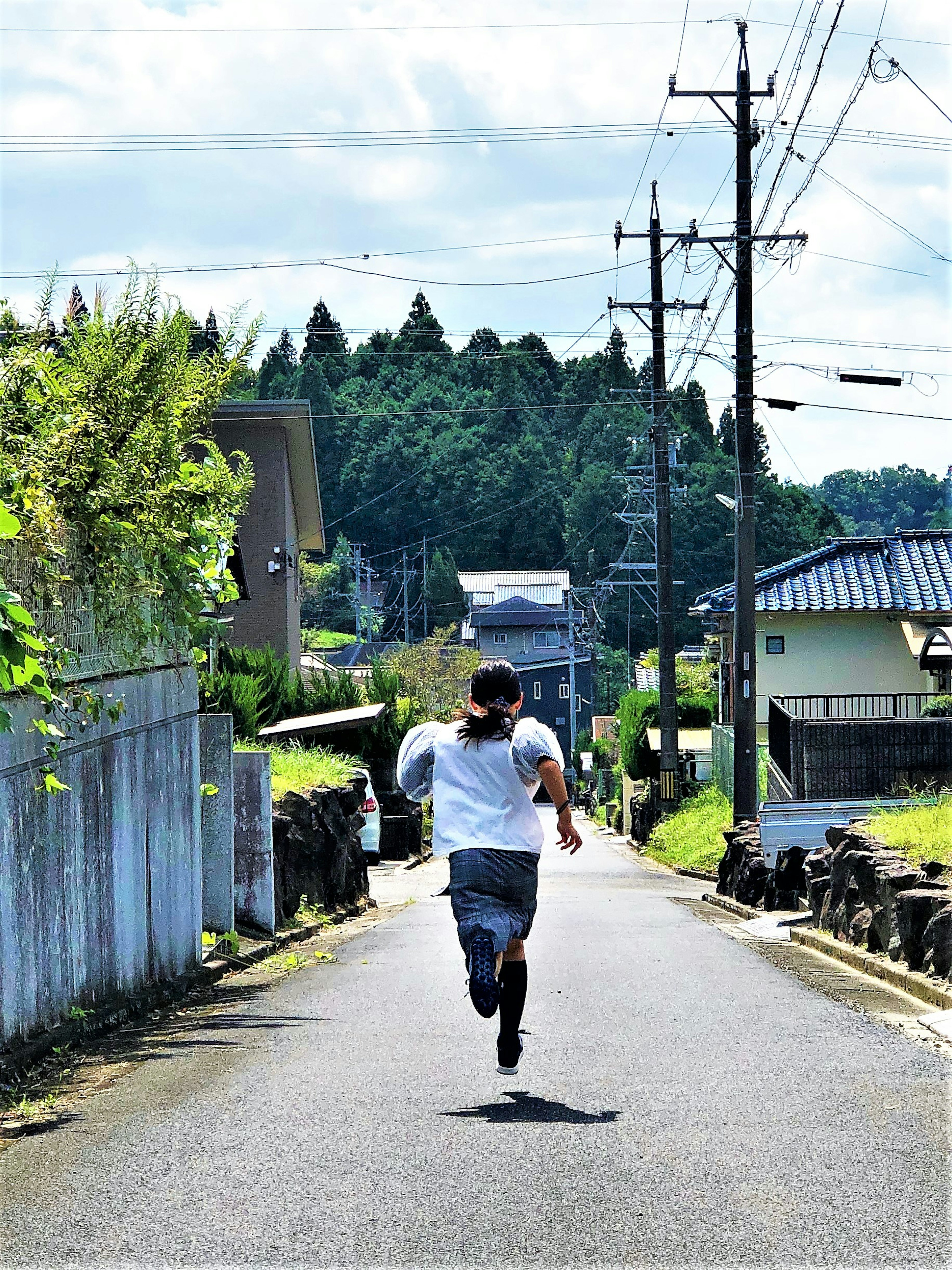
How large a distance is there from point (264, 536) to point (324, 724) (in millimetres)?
8798

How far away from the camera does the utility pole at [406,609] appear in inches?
2896

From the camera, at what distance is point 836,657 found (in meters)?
32.4

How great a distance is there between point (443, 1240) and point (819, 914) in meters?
9.95

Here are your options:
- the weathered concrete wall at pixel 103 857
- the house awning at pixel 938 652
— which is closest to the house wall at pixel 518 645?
the house awning at pixel 938 652

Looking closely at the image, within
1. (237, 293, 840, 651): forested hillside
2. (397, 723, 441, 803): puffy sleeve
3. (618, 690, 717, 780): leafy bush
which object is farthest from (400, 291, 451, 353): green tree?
(397, 723, 441, 803): puffy sleeve

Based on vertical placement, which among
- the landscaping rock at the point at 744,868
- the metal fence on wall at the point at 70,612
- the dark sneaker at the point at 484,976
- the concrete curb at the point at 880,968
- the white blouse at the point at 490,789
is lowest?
the landscaping rock at the point at 744,868

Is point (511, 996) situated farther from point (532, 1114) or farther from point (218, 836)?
point (218, 836)

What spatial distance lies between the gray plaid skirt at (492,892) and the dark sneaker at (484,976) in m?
0.05

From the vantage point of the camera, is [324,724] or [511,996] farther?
[324,724]

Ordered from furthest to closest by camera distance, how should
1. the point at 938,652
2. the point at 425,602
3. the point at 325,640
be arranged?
1. the point at 325,640
2. the point at 425,602
3. the point at 938,652

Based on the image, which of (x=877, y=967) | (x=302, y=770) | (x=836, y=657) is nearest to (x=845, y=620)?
(x=836, y=657)

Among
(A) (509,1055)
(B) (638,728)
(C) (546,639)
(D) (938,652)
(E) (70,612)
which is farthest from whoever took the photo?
(C) (546,639)

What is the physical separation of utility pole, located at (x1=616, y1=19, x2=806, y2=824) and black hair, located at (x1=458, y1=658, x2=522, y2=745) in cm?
1612

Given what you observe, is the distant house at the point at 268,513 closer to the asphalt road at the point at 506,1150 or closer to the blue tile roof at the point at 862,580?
the blue tile roof at the point at 862,580
